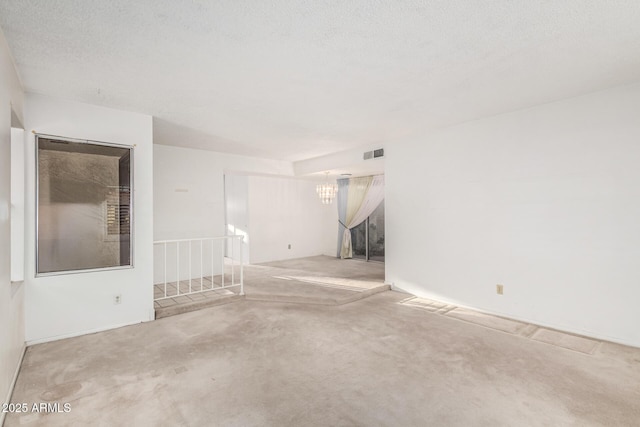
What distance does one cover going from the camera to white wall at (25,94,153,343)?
3.06 meters

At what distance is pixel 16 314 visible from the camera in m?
2.58

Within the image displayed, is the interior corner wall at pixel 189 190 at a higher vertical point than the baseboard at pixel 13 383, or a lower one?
higher

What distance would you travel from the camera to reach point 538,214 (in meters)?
3.60

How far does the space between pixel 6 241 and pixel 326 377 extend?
2.57m

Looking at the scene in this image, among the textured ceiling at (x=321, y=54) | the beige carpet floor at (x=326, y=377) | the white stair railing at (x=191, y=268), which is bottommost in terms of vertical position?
the beige carpet floor at (x=326, y=377)

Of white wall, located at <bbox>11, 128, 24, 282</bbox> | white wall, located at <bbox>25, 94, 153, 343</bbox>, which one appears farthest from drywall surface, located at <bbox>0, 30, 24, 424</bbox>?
white wall, located at <bbox>25, 94, 153, 343</bbox>

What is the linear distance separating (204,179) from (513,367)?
5.43 m

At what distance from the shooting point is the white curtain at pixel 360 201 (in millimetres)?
A: 7281

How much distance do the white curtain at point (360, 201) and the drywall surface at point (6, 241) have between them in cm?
612

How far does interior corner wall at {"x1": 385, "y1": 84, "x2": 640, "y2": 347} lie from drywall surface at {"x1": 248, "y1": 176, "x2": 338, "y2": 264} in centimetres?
397

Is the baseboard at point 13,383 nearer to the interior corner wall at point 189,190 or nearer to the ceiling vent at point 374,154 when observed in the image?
the interior corner wall at point 189,190

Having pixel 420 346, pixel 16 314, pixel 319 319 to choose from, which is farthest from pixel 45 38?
pixel 420 346

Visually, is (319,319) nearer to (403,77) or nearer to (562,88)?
(403,77)

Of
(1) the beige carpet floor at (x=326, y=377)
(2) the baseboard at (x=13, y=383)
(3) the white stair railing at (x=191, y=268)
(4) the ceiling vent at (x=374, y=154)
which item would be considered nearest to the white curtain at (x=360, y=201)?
(4) the ceiling vent at (x=374, y=154)
